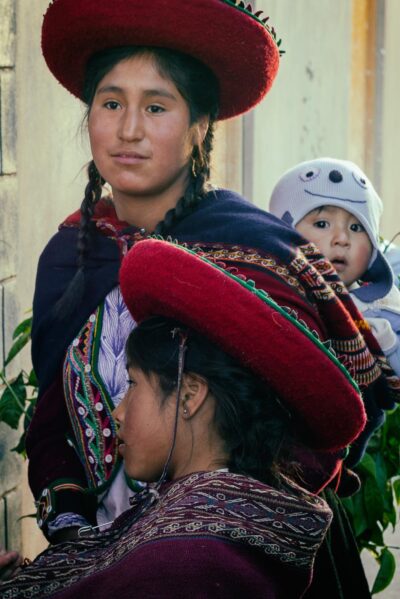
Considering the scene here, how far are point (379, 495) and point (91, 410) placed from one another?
47.3 inches

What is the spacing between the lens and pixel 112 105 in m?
3.08

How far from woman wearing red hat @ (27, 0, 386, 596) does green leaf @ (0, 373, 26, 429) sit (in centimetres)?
74

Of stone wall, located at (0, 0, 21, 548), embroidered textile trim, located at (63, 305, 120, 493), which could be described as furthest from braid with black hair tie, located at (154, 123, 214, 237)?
stone wall, located at (0, 0, 21, 548)

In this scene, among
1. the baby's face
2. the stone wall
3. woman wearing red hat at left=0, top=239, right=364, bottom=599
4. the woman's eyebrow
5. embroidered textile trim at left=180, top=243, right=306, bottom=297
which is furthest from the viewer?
the stone wall

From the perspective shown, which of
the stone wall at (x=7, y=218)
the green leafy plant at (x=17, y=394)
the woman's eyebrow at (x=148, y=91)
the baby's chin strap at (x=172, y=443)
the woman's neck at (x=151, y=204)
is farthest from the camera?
the stone wall at (x=7, y=218)

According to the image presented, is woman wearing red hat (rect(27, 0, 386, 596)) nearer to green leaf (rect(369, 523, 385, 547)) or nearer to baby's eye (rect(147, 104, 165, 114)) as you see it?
baby's eye (rect(147, 104, 165, 114))

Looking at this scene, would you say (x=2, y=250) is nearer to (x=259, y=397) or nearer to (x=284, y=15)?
(x=259, y=397)

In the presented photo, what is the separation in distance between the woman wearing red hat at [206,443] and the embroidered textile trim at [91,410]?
37cm

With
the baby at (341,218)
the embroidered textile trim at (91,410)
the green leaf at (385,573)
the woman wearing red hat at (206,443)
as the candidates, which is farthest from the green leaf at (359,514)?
the woman wearing red hat at (206,443)

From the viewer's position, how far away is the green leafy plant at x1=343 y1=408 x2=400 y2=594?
3934mm

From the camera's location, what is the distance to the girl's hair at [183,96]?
3.05m

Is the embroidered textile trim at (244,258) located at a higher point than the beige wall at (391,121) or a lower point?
higher

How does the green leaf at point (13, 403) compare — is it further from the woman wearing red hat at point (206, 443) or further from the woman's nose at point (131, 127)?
the woman wearing red hat at point (206, 443)

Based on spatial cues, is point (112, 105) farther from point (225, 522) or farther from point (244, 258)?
point (225, 522)
